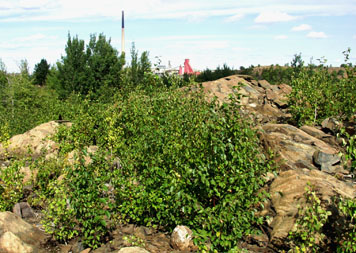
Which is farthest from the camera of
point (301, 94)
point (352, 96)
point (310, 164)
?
point (301, 94)

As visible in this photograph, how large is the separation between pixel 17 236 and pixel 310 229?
4.18 meters

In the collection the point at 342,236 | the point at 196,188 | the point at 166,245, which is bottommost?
Answer: the point at 166,245

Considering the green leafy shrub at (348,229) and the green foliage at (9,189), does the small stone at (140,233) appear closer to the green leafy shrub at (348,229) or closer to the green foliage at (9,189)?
the green foliage at (9,189)

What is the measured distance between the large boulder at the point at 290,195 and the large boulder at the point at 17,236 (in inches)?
142

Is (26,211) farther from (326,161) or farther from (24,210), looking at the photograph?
(326,161)

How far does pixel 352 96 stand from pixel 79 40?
26317 millimetres

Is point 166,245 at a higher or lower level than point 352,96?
lower

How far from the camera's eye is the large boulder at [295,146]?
25.7 ft

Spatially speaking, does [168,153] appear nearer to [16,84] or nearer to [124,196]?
[124,196]

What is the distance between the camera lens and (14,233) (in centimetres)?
543

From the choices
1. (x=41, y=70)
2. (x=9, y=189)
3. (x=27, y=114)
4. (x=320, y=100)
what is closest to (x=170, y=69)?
(x=320, y=100)

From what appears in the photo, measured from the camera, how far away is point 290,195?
581cm

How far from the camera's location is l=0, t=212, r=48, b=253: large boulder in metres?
5.14

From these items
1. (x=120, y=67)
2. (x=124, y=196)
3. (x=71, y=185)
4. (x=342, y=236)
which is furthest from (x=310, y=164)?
(x=120, y=67)
